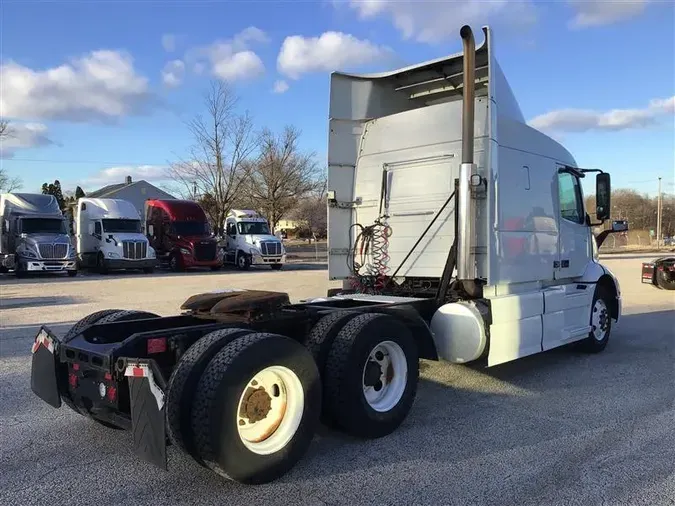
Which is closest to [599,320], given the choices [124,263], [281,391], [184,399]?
[281,391]

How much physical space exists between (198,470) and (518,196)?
4771 mm

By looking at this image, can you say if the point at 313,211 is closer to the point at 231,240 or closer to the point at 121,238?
the point at 231,240

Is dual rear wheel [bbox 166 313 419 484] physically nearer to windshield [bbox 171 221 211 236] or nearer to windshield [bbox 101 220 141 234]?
windshield [bbox 101 220 141 234]

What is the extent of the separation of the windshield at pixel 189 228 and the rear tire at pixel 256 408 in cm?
2546

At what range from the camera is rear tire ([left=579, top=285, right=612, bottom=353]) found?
328 inches

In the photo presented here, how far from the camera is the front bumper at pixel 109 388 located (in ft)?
11.7

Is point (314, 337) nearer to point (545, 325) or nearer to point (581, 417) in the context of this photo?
point (581, 417)

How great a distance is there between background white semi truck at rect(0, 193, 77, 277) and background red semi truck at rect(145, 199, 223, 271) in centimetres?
519

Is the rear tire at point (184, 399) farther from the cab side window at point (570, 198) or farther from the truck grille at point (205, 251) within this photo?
the truck grille at point (205, 251)

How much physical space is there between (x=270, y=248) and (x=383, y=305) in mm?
24353

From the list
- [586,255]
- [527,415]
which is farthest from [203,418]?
[586,255]

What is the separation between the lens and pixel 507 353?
6316mm

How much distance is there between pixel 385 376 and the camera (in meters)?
5.24

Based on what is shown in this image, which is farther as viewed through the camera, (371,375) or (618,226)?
(618,226)
